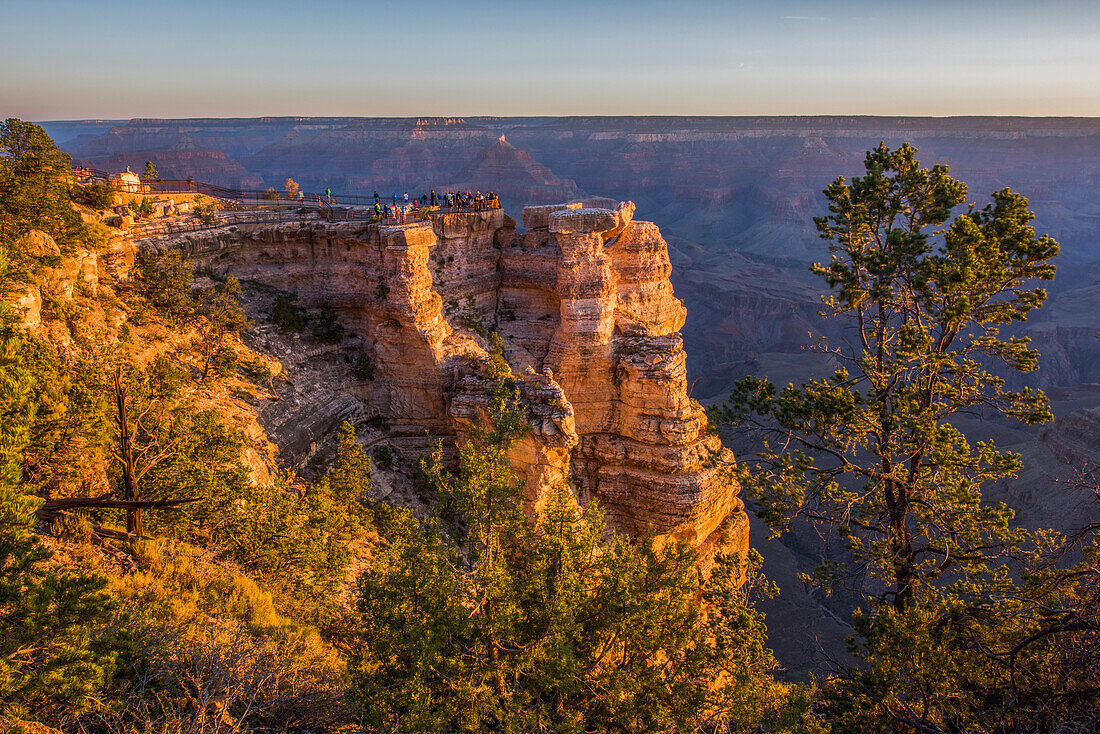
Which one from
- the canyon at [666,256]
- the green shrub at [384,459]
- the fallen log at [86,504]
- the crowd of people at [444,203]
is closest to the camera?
the fallen log at [86,504]

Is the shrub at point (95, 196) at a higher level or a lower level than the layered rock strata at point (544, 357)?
higher

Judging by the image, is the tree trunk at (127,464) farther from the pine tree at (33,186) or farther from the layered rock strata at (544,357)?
the layered rock strata at (544,357)

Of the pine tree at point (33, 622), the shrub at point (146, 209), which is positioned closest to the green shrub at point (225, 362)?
the shrub at point (146, 209)

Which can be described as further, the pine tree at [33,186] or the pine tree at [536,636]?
the pine tree at [33,186]

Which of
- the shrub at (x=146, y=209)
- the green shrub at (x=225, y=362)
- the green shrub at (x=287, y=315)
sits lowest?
the green shrub at (x=225, y=362)

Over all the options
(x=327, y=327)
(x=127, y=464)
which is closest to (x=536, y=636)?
(x=127, y=464)

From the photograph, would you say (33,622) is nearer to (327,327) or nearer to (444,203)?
(327,327)

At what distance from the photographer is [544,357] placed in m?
25.3

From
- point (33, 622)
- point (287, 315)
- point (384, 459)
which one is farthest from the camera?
point (287, 315)

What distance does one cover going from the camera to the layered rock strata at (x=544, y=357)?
73.0 ft

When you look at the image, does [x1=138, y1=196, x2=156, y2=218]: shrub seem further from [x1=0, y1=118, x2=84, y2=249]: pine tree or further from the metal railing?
[x1=0, y1=118, x2=84, y2=249]: pine tree

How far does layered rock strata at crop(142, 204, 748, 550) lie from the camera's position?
2225cm

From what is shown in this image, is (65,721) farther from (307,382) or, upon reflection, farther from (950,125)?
(950,125)

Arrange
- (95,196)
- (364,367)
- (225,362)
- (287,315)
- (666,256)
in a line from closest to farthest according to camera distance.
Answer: (225,362), (287,315), (95,196), (364,367), (666,256)
